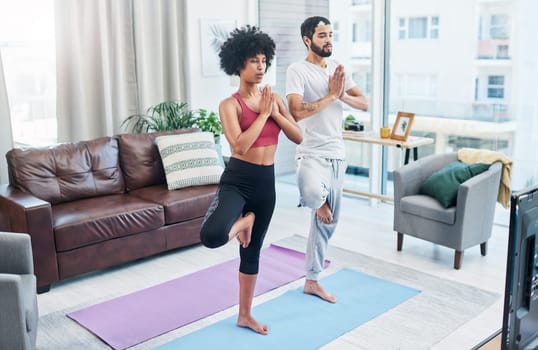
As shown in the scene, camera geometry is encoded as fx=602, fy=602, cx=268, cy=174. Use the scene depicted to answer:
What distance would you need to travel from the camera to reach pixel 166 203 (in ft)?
14.4

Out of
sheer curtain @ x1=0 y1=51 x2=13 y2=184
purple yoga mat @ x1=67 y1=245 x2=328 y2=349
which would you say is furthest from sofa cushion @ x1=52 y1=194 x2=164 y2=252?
sheer curtain @ x1=0 y1=51 x2=13 y2=184

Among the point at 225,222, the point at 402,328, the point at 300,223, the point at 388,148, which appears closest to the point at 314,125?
the point at 225,222

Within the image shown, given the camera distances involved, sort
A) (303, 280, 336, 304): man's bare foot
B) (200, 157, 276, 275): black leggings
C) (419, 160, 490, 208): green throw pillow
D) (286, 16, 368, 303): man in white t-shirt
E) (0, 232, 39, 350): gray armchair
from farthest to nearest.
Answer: (419, 160, 490, 208): green throw pillow, (303, 280, 336, 304): man's bare foot, (286, 16, 368, 303): man in white t-shirt, (200, 157, 276, 275): black leggings, (0, 232, 39, 350): gray armchair

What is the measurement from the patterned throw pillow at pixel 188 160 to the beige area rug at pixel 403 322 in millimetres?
1251

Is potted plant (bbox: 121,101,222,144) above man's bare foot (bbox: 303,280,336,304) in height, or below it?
above

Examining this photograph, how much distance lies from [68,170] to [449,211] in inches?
108

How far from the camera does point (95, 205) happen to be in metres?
4.28

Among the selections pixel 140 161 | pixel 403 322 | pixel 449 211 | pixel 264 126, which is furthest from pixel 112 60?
pixel 403 322

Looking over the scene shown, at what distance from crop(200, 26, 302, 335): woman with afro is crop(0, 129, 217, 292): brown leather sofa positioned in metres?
1.34

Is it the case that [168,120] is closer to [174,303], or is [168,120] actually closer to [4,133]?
[4,133]

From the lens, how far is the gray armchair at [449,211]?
405 centimetres

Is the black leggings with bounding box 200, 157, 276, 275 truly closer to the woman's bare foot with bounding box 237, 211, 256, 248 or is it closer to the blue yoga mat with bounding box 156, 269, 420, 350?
the woman's bare foot with bounding box 237, 211, 256, 248

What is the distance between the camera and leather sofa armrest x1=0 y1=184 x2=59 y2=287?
375cm

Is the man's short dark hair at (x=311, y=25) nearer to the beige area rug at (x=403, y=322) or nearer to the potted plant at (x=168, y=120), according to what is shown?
the beige area rug at (x=403, y=322)
